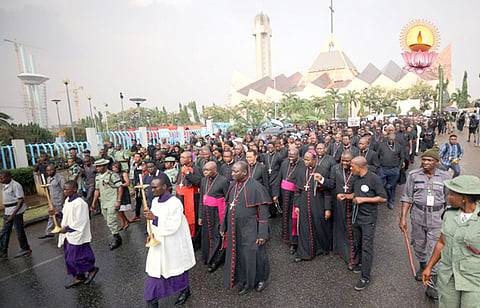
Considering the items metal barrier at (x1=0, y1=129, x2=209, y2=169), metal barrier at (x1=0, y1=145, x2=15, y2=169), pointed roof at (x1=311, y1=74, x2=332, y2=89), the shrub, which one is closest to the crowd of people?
the shrub

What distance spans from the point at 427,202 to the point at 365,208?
70 centimetres

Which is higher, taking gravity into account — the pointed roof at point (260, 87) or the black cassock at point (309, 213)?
the pointed roof at point (260, 87)

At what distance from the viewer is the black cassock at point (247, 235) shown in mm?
3539

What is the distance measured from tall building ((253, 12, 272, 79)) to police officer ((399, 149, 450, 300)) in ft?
383

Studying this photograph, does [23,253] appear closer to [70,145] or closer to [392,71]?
[70,145]

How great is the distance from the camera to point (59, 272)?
455cm

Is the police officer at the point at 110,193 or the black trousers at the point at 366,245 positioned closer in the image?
the black trousers at the point at 366,245

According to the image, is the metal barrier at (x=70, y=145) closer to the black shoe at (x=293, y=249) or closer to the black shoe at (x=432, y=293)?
the black shoe at (x=293, y=249)

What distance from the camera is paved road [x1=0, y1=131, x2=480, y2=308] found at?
3.42m

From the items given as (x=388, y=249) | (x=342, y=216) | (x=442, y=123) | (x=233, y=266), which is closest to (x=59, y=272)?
(x=233, y=266)

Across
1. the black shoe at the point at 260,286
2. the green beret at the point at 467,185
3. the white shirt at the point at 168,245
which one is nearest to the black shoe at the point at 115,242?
the white shirt at the point at 168,245

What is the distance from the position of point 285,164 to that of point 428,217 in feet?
8.04

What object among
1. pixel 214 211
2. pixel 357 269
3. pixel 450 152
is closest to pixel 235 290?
pixel 214 211

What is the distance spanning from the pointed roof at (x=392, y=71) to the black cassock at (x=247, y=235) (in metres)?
95.8
